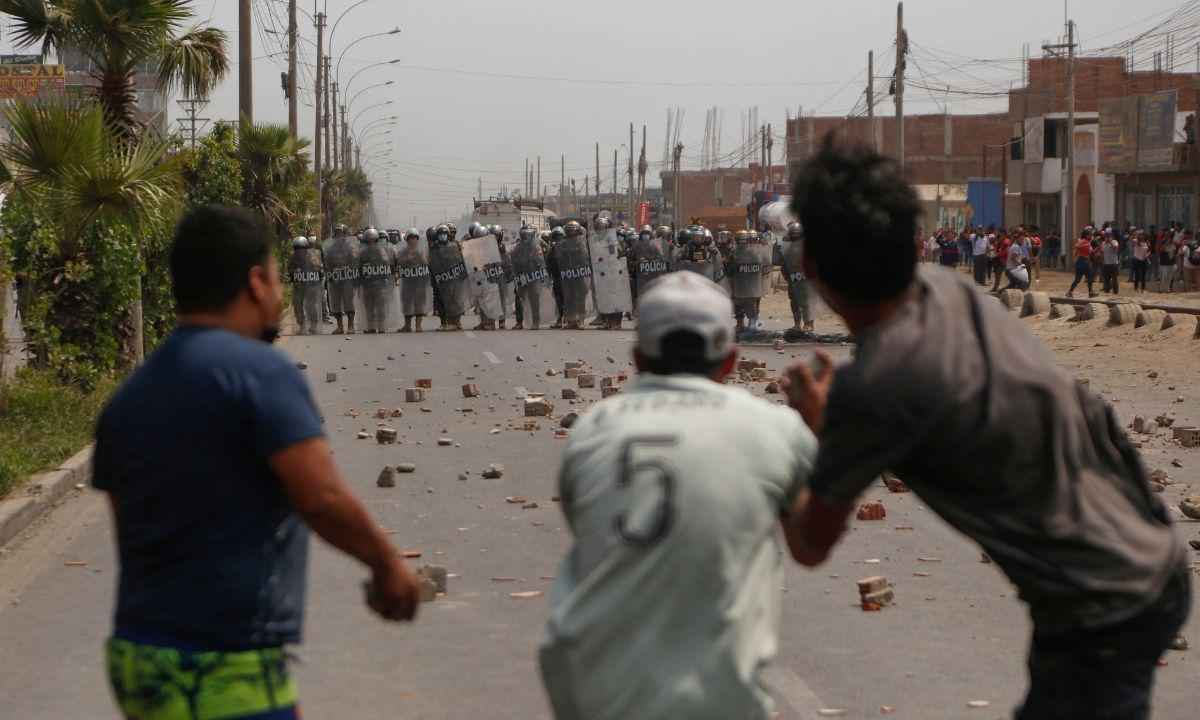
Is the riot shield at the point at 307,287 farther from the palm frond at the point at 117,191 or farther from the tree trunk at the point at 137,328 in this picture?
the palm frond at the point at 117,191

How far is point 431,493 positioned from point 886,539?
3.19 meters

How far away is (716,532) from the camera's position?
10.1 ft

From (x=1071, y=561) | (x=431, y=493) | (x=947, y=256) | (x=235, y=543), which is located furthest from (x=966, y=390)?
(x=947, y=256)

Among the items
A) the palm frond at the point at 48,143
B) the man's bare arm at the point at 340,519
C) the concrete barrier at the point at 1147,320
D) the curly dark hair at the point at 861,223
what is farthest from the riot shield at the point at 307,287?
the curly dark hair at the point at 861,223

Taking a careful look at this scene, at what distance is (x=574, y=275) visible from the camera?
31703mm

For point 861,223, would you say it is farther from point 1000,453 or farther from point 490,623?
point 490,623

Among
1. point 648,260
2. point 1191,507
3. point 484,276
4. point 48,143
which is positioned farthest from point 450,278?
point 1191,507

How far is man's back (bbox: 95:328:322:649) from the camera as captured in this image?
3379 millimetres

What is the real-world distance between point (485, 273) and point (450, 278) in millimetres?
649

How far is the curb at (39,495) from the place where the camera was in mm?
10148

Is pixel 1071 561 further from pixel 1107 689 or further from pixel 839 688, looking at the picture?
pixel 839 688

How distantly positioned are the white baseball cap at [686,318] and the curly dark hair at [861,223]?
0.69ft

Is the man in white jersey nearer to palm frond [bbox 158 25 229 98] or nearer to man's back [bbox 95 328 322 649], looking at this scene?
man's back [bbox 95 328 322 649]

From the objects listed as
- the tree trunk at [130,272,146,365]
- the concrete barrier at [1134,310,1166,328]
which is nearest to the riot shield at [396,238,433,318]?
the concrete barrier at [1134,310,1166,328]
